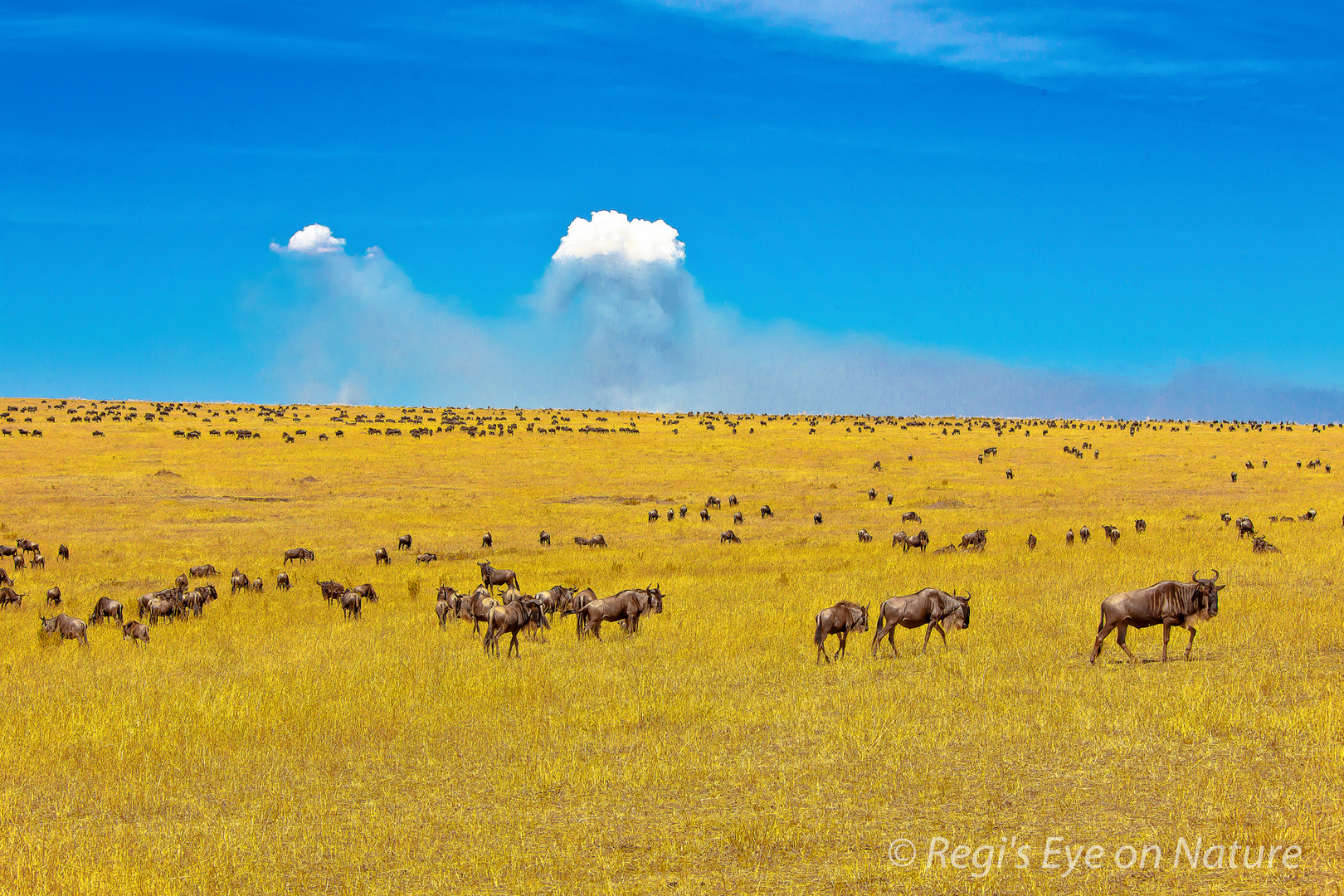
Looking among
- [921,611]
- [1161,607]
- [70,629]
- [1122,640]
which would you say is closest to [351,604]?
[70,629]

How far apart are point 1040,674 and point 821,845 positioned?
704cm

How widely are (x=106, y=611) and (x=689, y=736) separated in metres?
16.8

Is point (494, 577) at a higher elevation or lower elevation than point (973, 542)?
lower

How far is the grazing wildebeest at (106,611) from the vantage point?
2183cm

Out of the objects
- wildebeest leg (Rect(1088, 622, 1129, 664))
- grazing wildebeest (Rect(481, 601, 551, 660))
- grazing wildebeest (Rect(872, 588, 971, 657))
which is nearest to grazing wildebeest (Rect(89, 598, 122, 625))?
grazing wildebeest (Rect(481, 601, 551, 660))

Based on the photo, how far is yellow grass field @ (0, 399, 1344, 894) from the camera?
860cm

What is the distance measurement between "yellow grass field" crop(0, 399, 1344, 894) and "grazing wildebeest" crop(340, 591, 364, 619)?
30 cm

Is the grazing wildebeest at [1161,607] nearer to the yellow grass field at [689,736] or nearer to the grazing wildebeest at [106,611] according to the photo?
the yellow grass field at [689,736]

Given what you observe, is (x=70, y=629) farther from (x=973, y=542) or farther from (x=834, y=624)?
(x=973, y=542)

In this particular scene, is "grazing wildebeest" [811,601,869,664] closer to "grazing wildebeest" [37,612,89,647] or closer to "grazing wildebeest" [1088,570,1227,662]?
"grazing wildebeest" [1088,570,1227,662]

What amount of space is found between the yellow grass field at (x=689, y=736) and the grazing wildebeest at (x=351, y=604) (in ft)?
0.99

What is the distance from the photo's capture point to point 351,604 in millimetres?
22688

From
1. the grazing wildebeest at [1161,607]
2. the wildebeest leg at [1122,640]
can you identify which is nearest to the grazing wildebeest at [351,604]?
the grazing wildebeest at [1161,607]

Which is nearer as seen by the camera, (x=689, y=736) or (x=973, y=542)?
(x=689, y=736)
